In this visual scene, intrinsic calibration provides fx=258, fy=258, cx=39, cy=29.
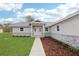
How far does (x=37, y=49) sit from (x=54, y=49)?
0.40 meters

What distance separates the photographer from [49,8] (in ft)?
19.3

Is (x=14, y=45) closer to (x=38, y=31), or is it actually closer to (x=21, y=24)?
(x=21, y=24)

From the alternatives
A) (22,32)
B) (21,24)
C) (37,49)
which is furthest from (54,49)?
(21,24)

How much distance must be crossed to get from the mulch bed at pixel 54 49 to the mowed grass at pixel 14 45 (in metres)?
0.33

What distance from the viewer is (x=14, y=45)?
19.1 feet

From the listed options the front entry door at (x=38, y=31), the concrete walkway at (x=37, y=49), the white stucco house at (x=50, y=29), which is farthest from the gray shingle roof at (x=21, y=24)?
the concrete walkway at (x=37, y=49)

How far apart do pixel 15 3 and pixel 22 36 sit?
0.78 metres

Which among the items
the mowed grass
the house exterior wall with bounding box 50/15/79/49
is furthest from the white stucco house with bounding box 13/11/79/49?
the mowed grass

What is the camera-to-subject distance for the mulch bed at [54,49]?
5777mm

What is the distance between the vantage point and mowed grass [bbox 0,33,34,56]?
580cm

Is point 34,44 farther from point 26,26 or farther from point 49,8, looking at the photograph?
point 49,8

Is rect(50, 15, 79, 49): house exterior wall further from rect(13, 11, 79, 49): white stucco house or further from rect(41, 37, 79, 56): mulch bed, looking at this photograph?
rect(41, 37, 79, 56): mulch bed

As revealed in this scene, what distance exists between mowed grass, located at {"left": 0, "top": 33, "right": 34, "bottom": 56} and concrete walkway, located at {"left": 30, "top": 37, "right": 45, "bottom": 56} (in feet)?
0.32

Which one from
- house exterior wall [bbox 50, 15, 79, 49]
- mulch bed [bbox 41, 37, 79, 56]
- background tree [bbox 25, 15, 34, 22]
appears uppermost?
background tree [bbox 25, 15, 34, 22]
